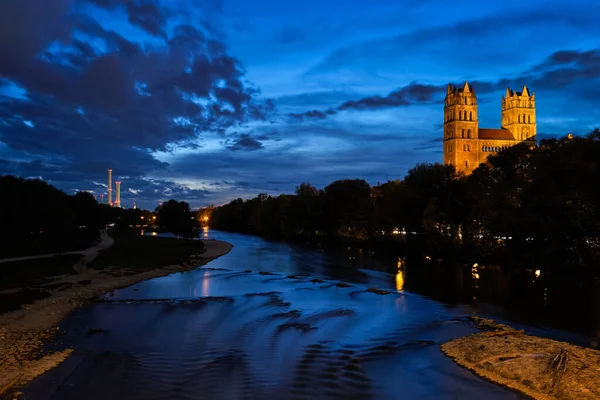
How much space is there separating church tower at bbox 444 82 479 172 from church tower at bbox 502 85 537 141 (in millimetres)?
19774

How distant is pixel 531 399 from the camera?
15.6 meters

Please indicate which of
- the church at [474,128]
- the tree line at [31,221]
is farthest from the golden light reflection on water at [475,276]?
the church at [474,128]

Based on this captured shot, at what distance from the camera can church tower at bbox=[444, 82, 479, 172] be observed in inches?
7018

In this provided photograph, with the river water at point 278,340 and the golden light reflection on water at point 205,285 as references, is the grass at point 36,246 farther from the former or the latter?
the golden light reflection on water at point 205,285

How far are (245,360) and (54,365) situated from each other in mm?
7702

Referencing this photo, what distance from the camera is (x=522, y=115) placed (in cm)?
19025

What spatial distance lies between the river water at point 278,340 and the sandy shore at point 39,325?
743 mm

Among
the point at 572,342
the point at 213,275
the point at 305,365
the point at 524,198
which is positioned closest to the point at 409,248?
the point at 524,198

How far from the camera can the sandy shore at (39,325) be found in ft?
57.7

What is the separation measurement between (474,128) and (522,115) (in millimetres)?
26477

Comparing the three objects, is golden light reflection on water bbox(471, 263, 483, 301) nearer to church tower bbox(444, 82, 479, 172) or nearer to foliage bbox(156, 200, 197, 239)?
foliage bbox(156, 200, 197, 239)

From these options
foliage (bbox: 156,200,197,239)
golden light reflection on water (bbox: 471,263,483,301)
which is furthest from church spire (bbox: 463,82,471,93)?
golden light reflection on water (bbox: 471,263,483,301)

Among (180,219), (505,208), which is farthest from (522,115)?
(505,208)

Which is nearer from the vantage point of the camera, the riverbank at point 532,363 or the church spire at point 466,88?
the riverbank at point 532,363
